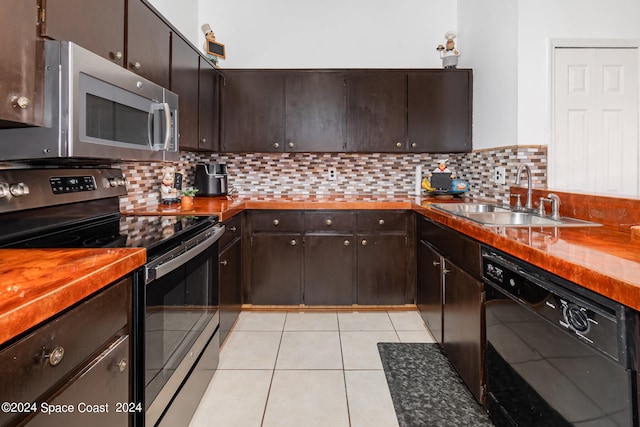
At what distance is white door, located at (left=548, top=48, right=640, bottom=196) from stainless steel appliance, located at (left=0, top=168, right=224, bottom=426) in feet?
7.70

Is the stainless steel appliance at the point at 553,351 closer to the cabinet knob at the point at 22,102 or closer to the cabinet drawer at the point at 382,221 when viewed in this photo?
the cabinet drawer at the point at 382,221

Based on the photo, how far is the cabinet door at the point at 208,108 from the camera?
114 inches

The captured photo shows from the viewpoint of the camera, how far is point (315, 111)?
3.32 meters

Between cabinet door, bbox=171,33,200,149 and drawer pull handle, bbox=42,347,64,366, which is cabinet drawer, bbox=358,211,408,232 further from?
drawer pull handle, bbox=42,347,64,366

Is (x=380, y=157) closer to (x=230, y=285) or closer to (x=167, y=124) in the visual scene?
(x=230, y=285)

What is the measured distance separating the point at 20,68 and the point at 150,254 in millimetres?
677

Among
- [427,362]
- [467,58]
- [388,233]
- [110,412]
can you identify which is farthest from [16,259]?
[467,58]

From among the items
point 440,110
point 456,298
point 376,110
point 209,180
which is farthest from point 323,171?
point 456,298

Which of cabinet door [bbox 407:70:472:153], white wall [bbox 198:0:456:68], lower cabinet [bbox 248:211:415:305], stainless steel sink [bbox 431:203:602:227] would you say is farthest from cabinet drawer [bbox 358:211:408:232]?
white wall [bbox 198:0:456:68]

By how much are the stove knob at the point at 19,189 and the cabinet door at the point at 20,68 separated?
0.22 m

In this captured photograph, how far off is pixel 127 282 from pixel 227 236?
4.54 ft

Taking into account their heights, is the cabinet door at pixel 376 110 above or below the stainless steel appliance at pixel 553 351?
above

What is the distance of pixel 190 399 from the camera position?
167cm

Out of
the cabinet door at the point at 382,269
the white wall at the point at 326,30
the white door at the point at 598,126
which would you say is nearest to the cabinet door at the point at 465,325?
the cabinet door at the point at 382,269
